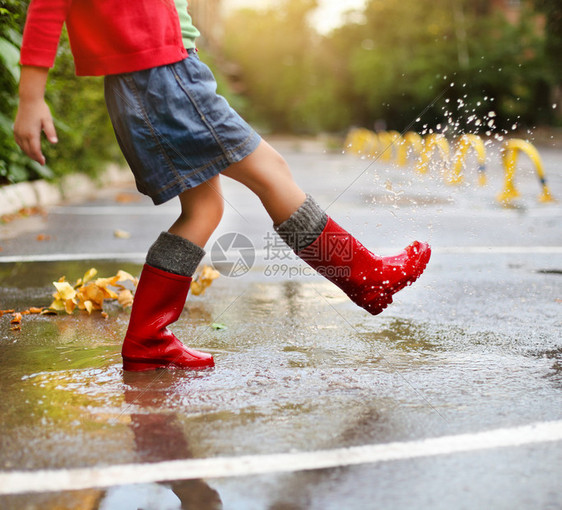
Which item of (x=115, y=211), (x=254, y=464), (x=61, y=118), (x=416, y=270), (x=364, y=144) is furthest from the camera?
(x=364, y=144)

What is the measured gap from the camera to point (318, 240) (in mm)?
2668

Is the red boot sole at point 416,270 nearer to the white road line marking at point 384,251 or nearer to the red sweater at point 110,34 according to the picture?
the red sweater at point 110,34

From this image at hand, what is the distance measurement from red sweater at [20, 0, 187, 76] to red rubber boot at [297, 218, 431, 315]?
0.81 m

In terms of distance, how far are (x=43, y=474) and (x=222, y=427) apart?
0.51 m

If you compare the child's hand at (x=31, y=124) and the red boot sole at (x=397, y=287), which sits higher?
the child's hand at (x=31, y=124)

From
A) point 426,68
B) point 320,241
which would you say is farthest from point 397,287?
point 426,68

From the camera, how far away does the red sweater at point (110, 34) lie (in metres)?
2.32

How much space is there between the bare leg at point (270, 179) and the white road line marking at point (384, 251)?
274cm

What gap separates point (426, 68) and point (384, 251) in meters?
38.3

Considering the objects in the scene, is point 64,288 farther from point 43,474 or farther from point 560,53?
point 560,53

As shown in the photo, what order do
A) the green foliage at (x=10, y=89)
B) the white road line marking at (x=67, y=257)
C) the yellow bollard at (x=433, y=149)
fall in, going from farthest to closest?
the white road line marking at (x=67, y=257) < the yellow bollard at (x=433, y=149) < the green foliage at (x=10, y=89)

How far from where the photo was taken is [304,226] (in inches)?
104

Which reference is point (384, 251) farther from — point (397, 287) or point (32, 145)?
point (32, 145)

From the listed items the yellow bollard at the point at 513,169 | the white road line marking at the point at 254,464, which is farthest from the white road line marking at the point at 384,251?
the yellow bollard at the point at 513,169
